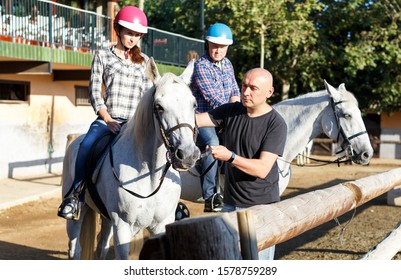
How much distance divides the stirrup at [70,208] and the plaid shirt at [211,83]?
5.74ft

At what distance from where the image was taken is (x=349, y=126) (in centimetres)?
662

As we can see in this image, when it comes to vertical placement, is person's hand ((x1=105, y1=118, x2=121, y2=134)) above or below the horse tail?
above

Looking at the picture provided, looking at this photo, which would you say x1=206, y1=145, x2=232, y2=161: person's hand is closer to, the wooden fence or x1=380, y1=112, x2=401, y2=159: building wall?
the wooden fence

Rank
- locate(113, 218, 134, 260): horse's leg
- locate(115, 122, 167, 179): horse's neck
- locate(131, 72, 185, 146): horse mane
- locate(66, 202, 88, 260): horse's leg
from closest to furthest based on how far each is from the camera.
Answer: locate(131, 72, 185, 146): horse mane < locate(115, 122, 167, 179): horse's neck < locate(113, 218, 134, 260): horse's leg < locate(66, 202, 88, 260): horse's leg

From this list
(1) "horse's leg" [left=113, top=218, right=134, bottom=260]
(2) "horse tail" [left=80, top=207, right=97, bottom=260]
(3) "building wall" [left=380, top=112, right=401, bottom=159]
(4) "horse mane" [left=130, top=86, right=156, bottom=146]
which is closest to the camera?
(4) "horse mane" [left=130, top=86, right=156, bottom=146]

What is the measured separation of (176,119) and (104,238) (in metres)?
2.40

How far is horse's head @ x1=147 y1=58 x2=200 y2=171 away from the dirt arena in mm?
2446

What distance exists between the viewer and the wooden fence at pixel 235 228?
94.7 inches

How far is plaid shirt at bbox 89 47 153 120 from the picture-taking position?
A: 5.03 metres

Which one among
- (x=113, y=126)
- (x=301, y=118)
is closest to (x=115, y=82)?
(x=113, y=126)

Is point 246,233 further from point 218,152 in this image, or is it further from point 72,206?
point 72,206

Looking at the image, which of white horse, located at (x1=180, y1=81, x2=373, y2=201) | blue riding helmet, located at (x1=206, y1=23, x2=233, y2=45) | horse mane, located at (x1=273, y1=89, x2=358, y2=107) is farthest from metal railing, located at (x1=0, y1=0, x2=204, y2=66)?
blue riding helmet, located at (x1=206, y1=23, x2=233, y2=45)

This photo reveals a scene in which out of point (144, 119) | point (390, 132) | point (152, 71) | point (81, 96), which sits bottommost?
point (390, 132)

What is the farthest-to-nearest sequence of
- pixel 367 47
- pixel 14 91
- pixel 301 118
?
pixel 367 47, pixel 14 91, pixel 301 118
